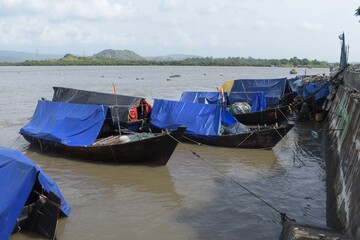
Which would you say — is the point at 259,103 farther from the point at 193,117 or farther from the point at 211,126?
the point at 193,117

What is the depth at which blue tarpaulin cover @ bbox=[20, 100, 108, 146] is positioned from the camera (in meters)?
14.1

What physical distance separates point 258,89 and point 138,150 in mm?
13766

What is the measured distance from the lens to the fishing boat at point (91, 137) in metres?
12.9

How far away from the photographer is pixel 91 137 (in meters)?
13.9

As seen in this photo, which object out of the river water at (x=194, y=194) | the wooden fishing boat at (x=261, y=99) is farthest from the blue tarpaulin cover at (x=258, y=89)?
the river water at (x=194, y=194)

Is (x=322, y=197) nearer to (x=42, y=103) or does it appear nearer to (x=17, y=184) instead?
(x=17, y=184)

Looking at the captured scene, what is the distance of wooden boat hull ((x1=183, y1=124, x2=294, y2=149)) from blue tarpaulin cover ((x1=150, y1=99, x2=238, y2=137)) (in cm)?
45

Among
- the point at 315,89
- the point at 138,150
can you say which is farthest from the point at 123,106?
the point at 315,89

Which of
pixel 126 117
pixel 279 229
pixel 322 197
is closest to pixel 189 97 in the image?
pixel 126 117

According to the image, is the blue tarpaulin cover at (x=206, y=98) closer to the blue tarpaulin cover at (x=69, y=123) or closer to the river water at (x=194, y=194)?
the river water at (x=194, y=194)

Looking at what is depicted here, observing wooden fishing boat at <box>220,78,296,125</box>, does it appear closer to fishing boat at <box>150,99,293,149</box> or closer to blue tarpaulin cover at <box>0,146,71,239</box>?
fishing boat at <box>150,99,293,149</box>

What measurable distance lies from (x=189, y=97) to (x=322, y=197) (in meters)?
11.8

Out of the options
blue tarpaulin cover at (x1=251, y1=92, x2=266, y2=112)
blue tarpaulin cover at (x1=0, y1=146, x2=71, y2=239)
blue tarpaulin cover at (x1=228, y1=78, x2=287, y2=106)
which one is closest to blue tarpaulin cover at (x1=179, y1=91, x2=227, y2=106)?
blue tarpaulin cover at (x1=251, y1=92, x2=266, y2=112)

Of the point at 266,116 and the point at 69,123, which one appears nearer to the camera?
the point at 69,123
